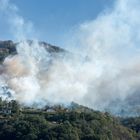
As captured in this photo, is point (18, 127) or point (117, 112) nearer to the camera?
point (18, 127)

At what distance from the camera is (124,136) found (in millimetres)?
108438

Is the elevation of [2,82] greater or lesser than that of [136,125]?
greater

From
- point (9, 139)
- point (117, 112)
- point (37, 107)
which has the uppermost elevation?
point (117, 112)

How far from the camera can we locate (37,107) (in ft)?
484

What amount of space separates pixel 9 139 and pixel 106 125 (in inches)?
898

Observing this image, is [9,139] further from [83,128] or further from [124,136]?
[124,136]

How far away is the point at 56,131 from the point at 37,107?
5247 centimetres

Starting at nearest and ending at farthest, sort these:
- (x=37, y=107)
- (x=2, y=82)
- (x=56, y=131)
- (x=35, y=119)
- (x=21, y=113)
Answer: (x=56, y=131)
(x=35, y=119)
(x=21, y=113)
(x=37, y=107)
(x=2, y=82)

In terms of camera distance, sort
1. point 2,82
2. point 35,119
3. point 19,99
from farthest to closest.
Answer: point 2,82 < point 19,99 < point 35,119

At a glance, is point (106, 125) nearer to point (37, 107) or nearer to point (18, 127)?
point (18, 127)

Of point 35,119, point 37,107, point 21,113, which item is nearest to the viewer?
point 35,119

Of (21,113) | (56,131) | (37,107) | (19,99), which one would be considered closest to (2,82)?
(19,99)

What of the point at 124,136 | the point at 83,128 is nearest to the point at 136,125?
the point at 124,136

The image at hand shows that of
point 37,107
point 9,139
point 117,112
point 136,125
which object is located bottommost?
point 9,139
